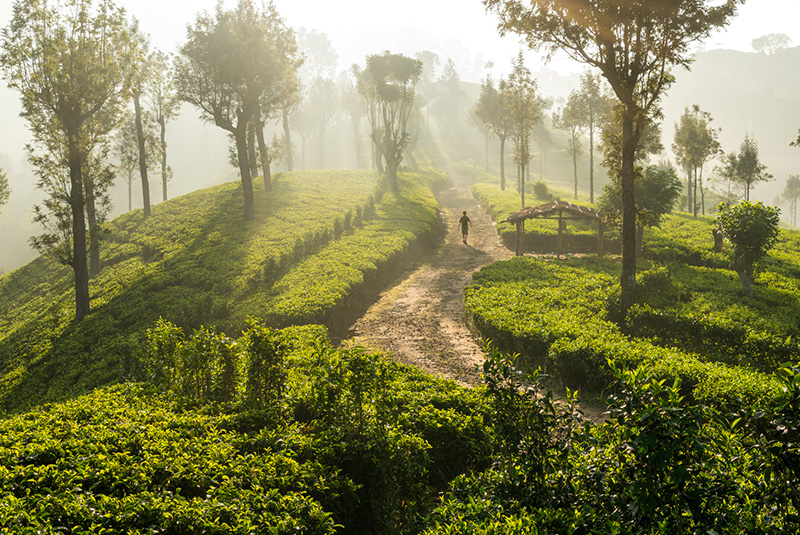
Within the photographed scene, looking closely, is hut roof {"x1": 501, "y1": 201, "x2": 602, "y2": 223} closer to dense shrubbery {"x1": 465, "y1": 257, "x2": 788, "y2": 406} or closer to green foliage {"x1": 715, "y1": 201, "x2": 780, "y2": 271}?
dense shrubbery {"x1": 465, "y1": 257, "x2": 788, "y2": 406}

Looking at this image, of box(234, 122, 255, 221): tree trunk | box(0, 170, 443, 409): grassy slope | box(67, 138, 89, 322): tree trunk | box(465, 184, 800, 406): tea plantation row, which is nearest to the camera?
box(465, 184, 800, 406): tea plantation row

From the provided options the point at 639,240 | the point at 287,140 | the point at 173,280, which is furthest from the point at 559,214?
the point at 287,140

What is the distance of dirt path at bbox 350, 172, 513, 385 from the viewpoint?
45.0 ft

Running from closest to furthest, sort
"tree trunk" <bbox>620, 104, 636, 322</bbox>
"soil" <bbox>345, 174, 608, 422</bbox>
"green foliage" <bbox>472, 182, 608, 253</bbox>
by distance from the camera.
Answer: "soil" <bbox>345, 174, 608, 422</bbox>
"tree trunk" <bbox>620, 104, 636, 322</bbox>
"green foliage" <bbox>472, 182, 608, 253</bbox>

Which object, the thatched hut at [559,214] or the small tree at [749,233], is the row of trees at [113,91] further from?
the small tree at [749,233]

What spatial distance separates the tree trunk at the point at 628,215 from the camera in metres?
15.0

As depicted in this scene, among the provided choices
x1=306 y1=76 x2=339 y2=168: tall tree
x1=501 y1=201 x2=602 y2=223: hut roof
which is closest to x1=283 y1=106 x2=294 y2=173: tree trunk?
x1=501 y1=201 x2=602 y2=223: hut roof

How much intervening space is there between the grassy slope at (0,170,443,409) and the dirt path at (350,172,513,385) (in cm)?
177

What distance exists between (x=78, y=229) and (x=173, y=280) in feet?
13.3

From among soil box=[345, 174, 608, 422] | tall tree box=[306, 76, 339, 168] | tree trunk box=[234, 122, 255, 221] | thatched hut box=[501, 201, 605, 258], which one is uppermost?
tall tree box=[306, 76, 339, 168]

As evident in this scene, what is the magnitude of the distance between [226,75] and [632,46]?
22270 millimetres

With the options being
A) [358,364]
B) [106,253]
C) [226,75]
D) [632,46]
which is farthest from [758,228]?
[106,253]

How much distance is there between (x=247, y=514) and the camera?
4738mm

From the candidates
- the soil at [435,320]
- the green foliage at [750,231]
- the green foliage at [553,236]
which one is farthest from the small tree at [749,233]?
the soil at [435,320]
